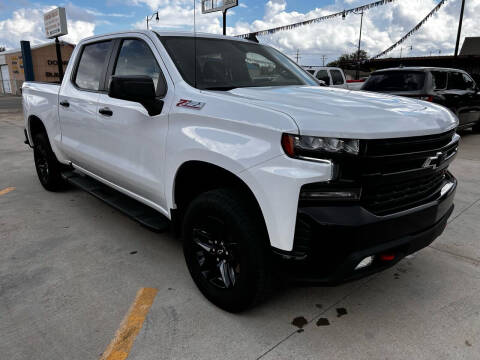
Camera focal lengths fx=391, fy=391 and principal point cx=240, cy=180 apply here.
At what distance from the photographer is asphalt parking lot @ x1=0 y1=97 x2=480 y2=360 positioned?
2203 millimetres

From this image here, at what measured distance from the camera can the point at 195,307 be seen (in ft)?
8.48

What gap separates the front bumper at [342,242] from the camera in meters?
1.89

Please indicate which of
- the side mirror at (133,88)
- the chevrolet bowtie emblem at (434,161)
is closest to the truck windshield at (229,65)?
the side mirror at (133,88)

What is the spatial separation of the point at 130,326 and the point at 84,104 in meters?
2.21

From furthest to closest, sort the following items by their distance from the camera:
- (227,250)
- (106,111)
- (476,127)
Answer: (476,127) → (106,111) → (227,250)

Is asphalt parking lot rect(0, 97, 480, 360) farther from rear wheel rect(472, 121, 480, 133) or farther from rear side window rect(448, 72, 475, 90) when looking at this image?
rear wheel rect(472, 121, 480, 133)

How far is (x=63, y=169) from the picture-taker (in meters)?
4.93

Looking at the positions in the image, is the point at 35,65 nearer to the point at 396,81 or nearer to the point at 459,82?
the point at 396,81

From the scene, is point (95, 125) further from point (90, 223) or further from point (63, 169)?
point (63, 169)

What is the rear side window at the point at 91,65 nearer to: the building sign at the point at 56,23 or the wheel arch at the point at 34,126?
the wheel arch at the point at 34,126

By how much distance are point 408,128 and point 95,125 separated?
2.64 meters

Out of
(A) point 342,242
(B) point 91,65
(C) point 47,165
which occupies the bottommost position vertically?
(C) point 47,165

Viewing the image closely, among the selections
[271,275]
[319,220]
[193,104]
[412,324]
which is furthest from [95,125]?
[412,324]

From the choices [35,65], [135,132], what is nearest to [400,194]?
[135,132]
